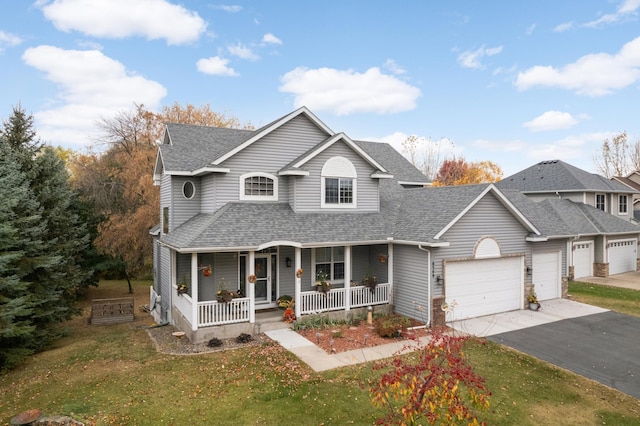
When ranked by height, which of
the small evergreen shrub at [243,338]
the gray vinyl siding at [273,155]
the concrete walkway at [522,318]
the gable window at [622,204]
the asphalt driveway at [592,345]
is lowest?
the asphalt driveway at [592,345]

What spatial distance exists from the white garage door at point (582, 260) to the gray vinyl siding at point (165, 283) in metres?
24.3

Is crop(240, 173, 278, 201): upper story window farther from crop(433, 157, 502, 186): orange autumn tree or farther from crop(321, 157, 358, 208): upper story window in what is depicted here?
crop(433, 157, 502, 186): orange autumn tree

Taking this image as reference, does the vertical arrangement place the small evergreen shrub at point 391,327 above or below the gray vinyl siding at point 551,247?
below

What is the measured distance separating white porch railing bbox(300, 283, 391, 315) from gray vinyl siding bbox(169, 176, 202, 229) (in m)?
6.23

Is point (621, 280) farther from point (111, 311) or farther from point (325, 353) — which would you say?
point (111, 311)

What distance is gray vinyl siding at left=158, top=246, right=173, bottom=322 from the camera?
16516 millimetres

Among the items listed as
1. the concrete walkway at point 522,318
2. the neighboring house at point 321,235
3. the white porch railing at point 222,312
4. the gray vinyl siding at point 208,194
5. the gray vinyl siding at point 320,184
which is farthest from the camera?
the gray vinyl siding at point 320,184

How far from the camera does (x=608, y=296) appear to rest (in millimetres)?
19266

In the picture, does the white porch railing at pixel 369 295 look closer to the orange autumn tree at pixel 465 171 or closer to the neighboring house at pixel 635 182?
the neighboring house at pixel 635 182

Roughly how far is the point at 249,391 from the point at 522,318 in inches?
457

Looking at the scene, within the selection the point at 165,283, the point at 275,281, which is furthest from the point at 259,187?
the point at 165,283

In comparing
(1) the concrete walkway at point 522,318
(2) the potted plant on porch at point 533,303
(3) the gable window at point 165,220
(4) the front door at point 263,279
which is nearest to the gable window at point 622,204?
(1) the concrete walkway at point 522,318

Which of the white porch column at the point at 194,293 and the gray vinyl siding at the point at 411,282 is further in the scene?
the gray vinyl siding at the point at 411,282

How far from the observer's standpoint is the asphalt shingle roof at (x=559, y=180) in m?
29.0
